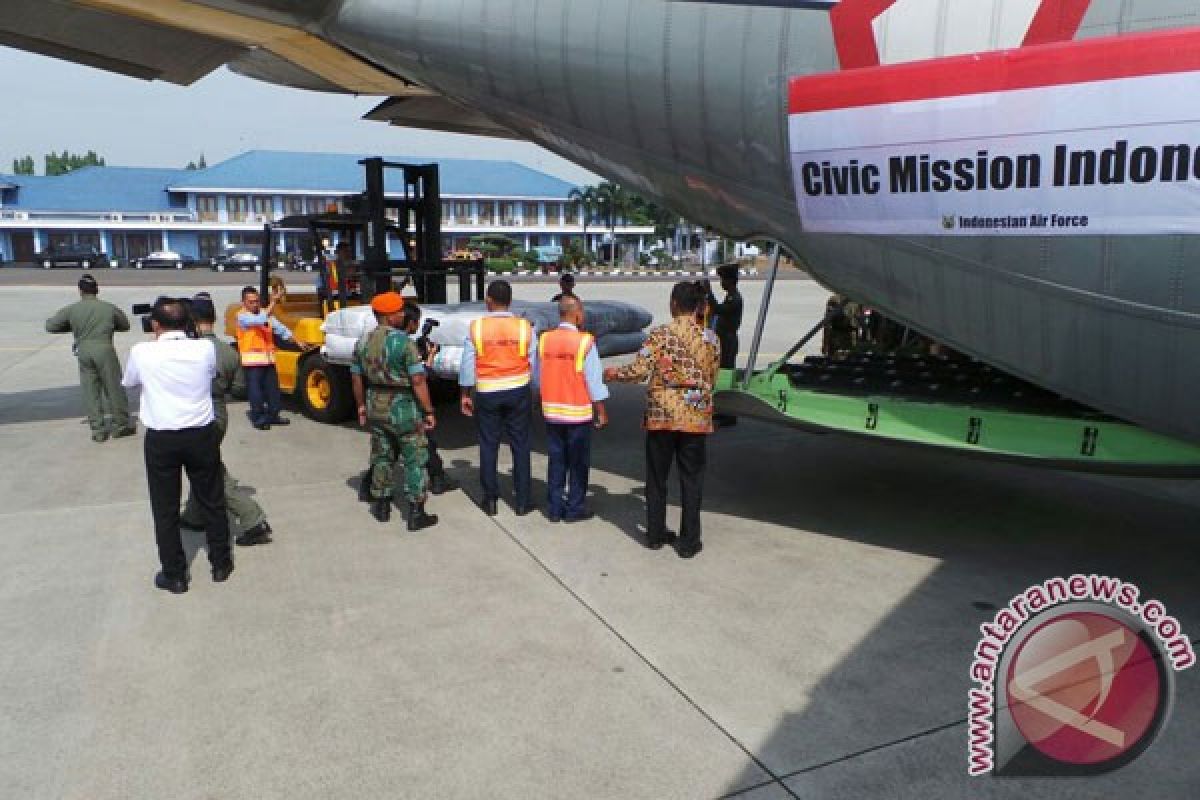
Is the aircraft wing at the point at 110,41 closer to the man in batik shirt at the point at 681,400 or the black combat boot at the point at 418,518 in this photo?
the black combat boot at the point at 418,518

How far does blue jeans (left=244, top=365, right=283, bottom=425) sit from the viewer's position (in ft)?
31.2

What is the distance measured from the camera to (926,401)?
17.8ft

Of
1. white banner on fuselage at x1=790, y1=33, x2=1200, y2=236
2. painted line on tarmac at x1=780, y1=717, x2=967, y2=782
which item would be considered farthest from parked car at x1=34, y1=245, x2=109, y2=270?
painted line on tarmac at x1=780, y1=717, x2=967, y2=782

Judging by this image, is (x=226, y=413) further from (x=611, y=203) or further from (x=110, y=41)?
(x=611, y=203)

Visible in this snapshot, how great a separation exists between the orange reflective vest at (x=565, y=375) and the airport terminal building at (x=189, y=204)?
62.4 metres

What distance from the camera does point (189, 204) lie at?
2704 inches

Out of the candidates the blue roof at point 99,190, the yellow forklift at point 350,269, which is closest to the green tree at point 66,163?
the blue roof at point 99,190

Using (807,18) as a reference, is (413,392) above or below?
below

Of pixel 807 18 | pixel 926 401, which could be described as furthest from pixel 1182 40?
pixel 926 401

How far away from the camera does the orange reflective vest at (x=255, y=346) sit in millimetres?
9406

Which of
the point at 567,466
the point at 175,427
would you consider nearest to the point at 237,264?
the point at 567,466

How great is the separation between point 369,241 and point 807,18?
6.22 m

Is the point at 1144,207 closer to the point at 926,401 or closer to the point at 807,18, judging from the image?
the point at 926,401

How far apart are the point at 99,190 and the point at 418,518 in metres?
75.9
